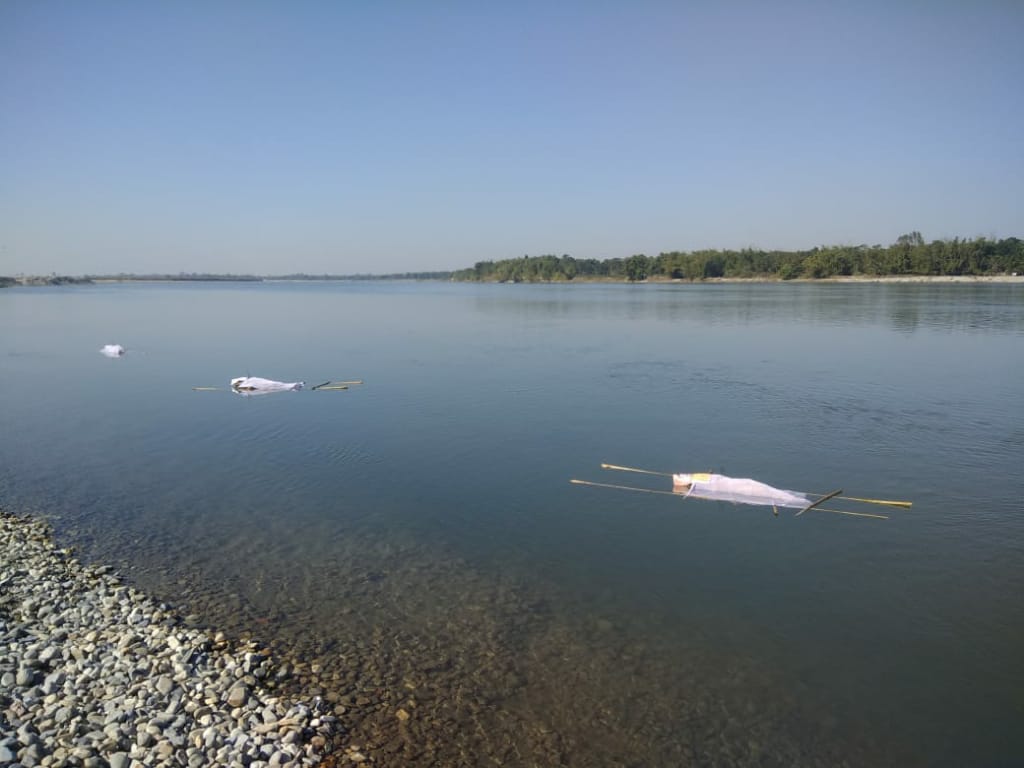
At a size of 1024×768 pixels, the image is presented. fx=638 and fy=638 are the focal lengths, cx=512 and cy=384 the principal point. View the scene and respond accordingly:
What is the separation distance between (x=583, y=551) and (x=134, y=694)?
22.4 feet

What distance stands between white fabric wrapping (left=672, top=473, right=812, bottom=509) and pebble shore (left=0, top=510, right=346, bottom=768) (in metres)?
9.09

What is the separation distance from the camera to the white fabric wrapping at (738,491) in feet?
43.2

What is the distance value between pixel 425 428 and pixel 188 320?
5338 cm

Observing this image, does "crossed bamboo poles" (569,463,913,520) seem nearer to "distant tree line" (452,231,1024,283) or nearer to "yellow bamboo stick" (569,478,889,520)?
"yellow bamboo stick" (569,478,889,520)

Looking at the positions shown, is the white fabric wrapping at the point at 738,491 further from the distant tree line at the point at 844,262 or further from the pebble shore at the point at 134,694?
the distant tree line at the point at 844,262

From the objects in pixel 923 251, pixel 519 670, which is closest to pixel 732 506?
pixel 519 670

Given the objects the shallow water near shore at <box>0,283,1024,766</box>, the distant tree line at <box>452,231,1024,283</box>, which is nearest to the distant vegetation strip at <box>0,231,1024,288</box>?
the distant tree line at <box>452,231,1024,283</box>

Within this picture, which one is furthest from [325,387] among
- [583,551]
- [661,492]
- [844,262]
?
[844,262]

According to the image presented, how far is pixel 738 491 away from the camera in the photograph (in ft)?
44.0

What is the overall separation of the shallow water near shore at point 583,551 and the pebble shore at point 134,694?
548mm

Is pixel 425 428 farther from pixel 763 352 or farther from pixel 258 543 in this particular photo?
pixel 763 352

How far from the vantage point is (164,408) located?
23031 millimetres

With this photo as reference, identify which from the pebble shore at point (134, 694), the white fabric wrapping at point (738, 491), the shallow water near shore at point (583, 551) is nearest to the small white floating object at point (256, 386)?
the shallow water near shore at point (583, 551)

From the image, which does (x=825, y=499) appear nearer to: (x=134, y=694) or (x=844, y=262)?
(x=134, y=694)
